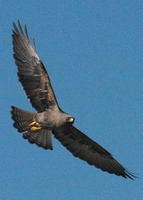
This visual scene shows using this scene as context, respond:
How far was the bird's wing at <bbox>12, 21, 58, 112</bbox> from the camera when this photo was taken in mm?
18547

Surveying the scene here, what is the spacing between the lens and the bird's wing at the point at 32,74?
18.5 m

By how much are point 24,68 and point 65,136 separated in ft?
8.83

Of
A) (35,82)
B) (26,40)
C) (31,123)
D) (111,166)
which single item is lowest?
(111,166)

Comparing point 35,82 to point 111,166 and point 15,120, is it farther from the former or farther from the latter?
point 111,166

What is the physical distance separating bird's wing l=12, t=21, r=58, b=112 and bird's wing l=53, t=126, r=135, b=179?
1495 millimetres

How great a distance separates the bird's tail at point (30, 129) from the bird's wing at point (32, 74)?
0.40m

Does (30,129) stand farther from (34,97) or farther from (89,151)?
(89,151)

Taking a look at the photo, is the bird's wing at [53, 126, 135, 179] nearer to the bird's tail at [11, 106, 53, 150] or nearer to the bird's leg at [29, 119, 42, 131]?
the bird's tail at [11, 106, 53, 150]

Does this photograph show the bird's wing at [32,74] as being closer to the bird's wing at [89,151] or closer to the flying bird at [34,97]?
the flying bird at [34,97]

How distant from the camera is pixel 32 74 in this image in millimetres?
18625

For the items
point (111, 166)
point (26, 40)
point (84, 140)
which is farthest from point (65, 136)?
point (26, 40)

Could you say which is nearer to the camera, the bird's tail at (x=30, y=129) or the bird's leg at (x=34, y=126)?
the bird's leg at (x=34, y=126)

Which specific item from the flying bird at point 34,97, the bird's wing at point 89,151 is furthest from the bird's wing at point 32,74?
the bird's wing at point 89,151

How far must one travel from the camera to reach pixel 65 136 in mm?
19875
